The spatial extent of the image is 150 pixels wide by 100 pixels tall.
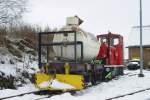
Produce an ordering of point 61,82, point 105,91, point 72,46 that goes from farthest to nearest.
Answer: point 72,46 < point 105,91 < point 61,82

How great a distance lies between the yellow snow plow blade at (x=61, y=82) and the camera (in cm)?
1881

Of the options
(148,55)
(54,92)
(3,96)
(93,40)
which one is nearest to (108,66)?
(93,40)

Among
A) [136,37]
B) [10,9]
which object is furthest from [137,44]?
[10,9]

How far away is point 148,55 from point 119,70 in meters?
29.3

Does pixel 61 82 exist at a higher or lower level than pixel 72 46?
lower

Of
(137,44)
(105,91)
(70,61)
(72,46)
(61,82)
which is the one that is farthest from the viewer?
(137,44)

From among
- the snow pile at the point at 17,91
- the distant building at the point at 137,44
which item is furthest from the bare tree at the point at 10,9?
the distant building at the point at 137,44

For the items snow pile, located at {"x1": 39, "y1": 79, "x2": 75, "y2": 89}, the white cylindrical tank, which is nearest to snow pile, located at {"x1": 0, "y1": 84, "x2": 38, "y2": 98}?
snow pile, located at {"x1": 39, "y1": 79, "x2": 75, "y2": 89}

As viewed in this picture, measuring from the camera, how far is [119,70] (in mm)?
28141

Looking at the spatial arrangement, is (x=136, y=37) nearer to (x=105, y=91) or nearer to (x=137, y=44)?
(x=137, y=44)

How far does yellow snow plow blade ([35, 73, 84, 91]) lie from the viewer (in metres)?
18.8

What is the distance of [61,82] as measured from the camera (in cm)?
1902

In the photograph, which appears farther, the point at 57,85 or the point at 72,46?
the point at 72,46

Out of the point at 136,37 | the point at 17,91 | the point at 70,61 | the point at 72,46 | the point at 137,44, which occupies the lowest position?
the point at 17,91
